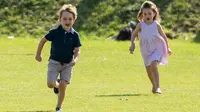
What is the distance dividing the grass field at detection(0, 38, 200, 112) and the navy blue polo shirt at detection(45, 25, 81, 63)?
842mm

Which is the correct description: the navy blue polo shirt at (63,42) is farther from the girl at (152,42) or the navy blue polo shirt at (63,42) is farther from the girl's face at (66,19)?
the girl at (152,42)

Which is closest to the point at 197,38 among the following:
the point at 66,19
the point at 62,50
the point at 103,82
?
the point at 103,82

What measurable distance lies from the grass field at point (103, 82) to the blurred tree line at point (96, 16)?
2318 mm

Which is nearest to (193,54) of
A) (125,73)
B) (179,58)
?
(179,58)

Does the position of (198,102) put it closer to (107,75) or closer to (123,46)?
(107,75)

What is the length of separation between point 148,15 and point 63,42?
3.23m

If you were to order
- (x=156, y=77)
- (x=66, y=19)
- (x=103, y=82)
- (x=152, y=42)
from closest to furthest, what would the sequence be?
(x=66, y=19)
(x=156, y=77)
(x=152, y=42)
(x=103, y=82)

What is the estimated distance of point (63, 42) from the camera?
1075 centimetres

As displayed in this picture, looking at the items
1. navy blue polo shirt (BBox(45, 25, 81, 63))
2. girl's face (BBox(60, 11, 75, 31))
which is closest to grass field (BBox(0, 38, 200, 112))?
navy blue polo shirt (BBox(45, 25, 81, 63))

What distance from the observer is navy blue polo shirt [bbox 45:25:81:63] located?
10750mm

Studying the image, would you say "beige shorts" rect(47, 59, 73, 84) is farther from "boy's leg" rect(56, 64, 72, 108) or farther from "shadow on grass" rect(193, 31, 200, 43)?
"shadow on grass" rect(193, 31, 200, 43)

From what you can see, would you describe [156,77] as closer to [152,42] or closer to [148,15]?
[152,42]

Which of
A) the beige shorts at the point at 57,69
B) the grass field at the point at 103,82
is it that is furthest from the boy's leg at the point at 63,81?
the grass field at the point at 103,82

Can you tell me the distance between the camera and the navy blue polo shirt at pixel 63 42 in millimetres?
10750
